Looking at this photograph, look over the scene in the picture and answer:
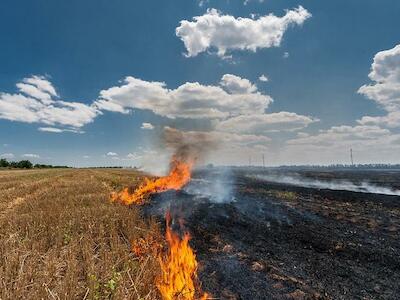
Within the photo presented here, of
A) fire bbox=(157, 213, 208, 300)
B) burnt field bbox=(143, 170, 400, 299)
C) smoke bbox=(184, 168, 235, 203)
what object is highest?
smoke bbox=(184, 168, 235, 203)

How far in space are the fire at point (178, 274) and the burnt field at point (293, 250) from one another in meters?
0.36

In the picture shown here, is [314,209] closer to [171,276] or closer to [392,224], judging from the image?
[392,224]

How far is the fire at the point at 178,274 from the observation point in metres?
6.16

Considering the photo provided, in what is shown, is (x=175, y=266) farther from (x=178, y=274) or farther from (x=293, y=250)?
(x=293, y=250)

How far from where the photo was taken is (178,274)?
7254mm

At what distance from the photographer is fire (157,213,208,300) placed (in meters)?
6.16

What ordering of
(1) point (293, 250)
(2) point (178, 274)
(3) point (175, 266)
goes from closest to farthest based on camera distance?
1. (2) point (178, 274)
2. (3) point (175, 266)
3. (1) point (293, 250)

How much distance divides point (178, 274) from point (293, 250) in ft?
15.7

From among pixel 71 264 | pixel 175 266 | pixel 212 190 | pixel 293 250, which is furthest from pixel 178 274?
pixel 212 190

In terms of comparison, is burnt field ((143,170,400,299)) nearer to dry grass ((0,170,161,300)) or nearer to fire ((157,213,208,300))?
fire ((157,213,208,300))

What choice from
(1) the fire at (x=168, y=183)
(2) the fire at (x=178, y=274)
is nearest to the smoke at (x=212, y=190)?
(1) the fire at (x=168, y=183)

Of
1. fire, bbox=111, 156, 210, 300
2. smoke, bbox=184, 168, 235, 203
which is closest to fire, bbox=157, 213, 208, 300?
fire, bbox=111, 156, 210, 300

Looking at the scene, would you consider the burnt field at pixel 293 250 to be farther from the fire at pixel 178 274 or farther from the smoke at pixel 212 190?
the smoke at pixel 212 190

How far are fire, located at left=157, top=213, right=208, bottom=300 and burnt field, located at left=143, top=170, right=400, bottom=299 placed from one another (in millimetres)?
362
